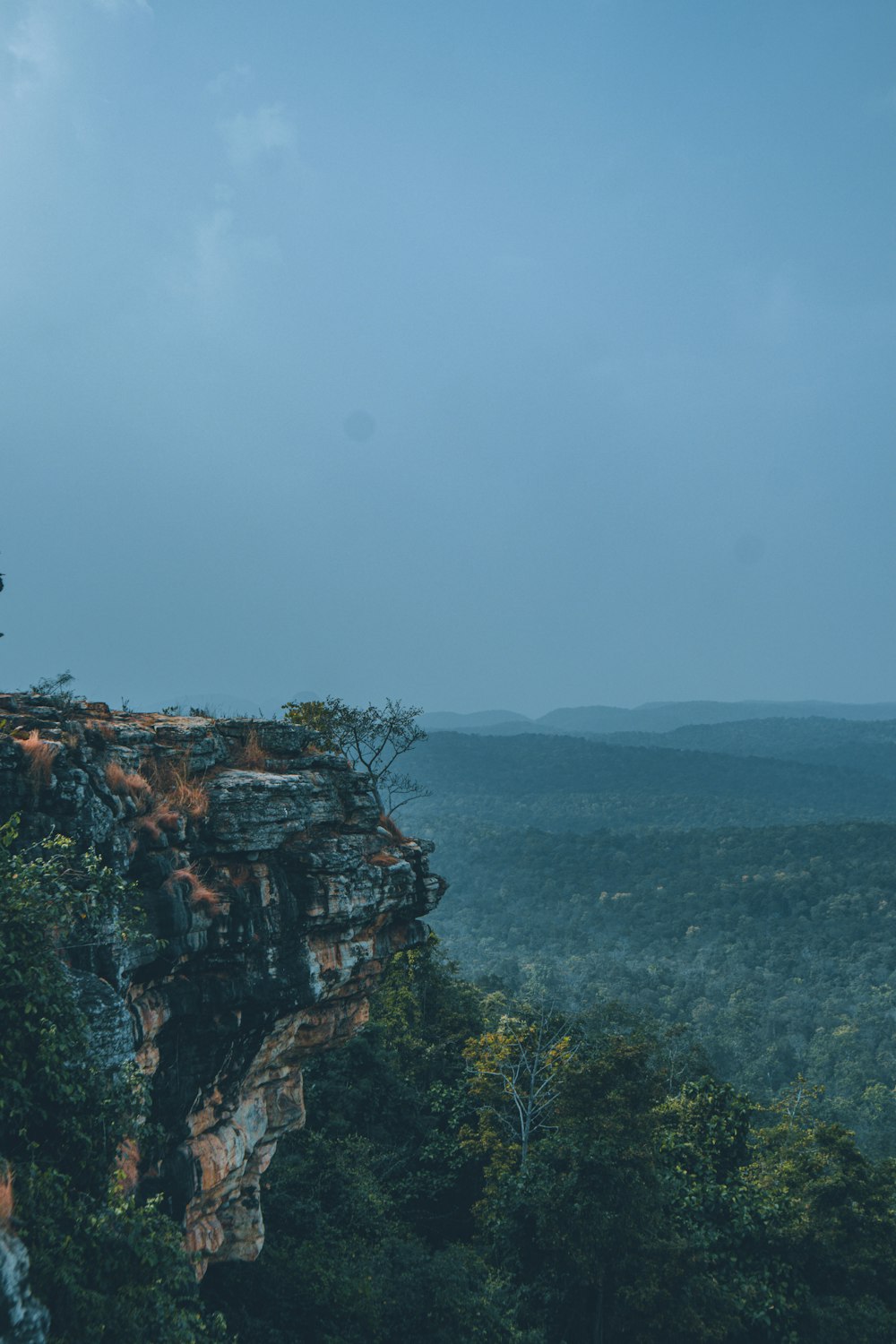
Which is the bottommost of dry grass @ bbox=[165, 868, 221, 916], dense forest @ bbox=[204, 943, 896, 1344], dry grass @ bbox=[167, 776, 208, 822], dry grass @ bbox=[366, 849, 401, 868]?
dense forest @ bbox=[204, 943, 896, 1344]

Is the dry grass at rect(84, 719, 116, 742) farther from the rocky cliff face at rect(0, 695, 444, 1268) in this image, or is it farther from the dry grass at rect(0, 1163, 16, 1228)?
the dry grass at rect(0, 1163, 16, 1228)

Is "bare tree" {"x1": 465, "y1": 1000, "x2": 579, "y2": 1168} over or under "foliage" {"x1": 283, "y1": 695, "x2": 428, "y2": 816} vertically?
under

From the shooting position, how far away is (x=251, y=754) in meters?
15.2

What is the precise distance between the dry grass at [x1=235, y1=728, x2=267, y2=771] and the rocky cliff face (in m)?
0.03

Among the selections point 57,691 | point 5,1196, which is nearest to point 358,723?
point 57,691

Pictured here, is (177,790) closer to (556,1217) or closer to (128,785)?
(128,785)

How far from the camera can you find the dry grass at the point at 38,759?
10391 millimetres

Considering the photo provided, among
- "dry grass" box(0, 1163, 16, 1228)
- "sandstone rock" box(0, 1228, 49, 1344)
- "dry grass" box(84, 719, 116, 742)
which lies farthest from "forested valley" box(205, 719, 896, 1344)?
"dry grass" box(84, 719, 116, 742)

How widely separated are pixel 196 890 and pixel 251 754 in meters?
3.50

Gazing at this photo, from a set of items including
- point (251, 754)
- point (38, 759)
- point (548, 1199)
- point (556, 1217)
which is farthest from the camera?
point (548, 1199)

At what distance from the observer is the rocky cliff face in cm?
1074

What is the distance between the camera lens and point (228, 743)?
1519cm

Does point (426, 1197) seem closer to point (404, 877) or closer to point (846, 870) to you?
point (404, 877)

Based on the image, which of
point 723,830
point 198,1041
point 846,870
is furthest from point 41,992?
point 723,830
